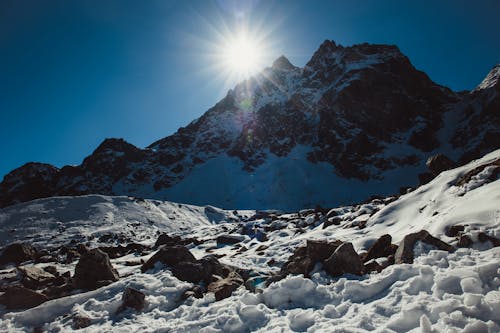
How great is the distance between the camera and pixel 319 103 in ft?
451

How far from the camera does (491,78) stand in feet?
378

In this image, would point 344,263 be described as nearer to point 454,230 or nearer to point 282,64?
point 454,230

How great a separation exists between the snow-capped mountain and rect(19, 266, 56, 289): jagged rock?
79.7 meters

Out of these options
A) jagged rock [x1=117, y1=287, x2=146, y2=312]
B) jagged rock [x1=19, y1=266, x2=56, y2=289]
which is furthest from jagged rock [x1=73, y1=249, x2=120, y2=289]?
jagged rock [x1=117, y1=287, x2=146, y2=312]

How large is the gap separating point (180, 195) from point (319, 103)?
261 feet

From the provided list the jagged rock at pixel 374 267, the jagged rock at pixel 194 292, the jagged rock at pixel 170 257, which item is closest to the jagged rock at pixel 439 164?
the jagged rock at pixel 374 267

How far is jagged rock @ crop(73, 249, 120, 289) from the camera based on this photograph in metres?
9.70

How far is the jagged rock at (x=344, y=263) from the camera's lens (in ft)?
22.2

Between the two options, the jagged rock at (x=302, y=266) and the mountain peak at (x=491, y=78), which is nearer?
the jagged rock at (x=302, y=266)

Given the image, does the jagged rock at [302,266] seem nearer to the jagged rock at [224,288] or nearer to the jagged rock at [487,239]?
the jagged rock at [224,288]

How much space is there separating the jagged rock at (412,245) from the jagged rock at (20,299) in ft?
32.9

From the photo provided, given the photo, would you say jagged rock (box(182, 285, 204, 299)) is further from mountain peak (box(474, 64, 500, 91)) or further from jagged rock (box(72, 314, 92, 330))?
mountain peak (box(474, 64, 500, 91))

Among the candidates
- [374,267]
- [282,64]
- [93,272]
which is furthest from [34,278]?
[282,64]

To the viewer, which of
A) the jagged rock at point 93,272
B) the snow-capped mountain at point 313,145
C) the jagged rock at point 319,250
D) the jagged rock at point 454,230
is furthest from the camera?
the snow-capped mountain at point 313,145
